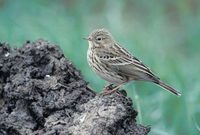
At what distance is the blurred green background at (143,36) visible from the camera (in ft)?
26.3

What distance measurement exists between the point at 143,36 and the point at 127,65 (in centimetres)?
302

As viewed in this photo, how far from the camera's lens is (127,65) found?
284 inches

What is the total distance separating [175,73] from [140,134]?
2649mm

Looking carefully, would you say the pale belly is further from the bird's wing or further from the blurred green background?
the blurred green background

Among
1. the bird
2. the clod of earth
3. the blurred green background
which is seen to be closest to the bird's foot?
the clod of earth

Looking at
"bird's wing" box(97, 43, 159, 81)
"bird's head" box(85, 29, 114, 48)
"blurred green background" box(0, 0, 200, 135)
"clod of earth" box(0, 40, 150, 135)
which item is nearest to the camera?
"clod of earth" box(0, 40, 150, 135)

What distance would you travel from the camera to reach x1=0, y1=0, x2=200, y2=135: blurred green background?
8008 mm

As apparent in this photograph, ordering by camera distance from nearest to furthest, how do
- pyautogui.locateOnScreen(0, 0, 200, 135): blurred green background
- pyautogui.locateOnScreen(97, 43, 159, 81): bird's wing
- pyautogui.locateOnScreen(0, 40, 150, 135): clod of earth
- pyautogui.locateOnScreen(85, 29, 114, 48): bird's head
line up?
pyautogui.locateOnScreen(0, 40, 150, 135): clod of earth < pyautogui.locateOnScreen(97, 43, 159, 81): bird's wing < pyautogui.locateOnScreen(85, 29, 114, 48): bird's head < pyautogui.locateOnScreen(0, 0, 200, 135): blurred green background

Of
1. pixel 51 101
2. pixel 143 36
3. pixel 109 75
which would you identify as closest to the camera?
pixel 51 101

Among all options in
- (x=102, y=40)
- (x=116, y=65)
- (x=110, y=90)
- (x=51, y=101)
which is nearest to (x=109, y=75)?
(x=116, y=65)

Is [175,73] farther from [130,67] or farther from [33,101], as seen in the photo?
[33,101]

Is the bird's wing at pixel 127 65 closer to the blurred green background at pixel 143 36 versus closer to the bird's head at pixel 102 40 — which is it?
the bird's head at pixel 102 40

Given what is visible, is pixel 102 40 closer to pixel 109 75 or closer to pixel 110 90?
pixel 109 75

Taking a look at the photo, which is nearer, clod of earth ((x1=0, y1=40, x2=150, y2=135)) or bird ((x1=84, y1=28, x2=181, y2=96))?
clod of earth ((x1=0, y1=40, x2=150, y2=135))
